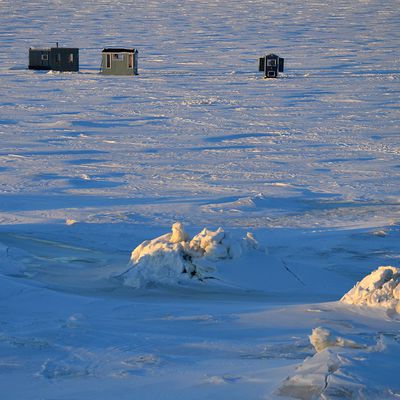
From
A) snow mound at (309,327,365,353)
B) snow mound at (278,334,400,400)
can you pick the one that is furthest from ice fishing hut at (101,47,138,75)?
snow mound at (278,334,400,400)

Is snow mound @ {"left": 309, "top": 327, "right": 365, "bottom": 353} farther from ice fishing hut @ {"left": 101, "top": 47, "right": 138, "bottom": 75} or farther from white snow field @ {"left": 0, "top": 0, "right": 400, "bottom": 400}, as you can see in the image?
ice fishing hut @ {"left": 101, "top": 47, "right": 138, "bottom": 75}

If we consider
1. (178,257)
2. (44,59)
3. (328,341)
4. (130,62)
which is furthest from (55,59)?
(328,341)

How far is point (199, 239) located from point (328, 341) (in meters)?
2.84

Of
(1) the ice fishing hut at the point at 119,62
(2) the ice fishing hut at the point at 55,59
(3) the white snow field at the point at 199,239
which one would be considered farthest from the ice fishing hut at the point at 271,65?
(2) the ice fishing hut at the point at 55,59

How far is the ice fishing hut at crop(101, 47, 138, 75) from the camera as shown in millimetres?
25359

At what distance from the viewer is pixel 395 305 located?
5141 millimetres

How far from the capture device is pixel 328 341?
161 inches

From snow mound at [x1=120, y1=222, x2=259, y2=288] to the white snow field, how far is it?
1 centimetres

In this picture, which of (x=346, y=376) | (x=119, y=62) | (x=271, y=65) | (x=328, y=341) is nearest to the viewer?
(x=346, y=376)

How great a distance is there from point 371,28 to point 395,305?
35.6m

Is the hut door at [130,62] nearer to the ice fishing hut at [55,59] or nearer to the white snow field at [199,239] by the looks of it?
the ice fishing hut at [55,59]

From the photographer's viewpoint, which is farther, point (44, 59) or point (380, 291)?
point (44, 59)

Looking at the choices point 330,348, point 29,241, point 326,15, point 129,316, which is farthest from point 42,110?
point 326,15

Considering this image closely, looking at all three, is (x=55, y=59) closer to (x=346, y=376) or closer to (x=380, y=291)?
(x=380, y=291)
